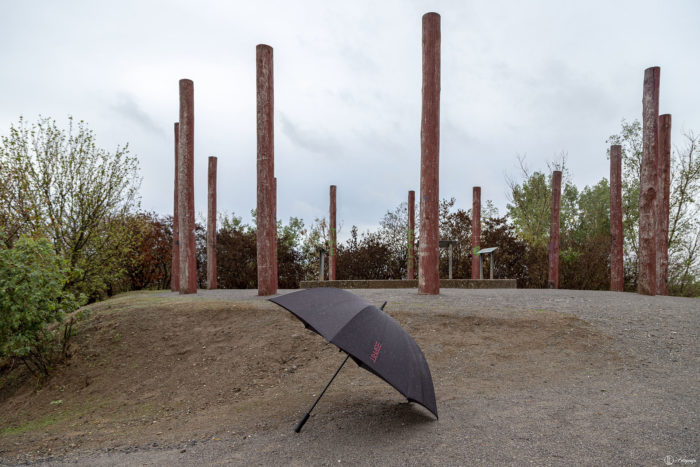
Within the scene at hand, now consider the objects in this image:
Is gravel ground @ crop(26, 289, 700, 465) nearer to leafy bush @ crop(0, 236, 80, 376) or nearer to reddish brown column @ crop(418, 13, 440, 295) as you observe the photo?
leafy bush @ crop(0, 236, 80, 376)

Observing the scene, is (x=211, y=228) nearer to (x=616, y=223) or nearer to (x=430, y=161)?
(x=430, y=161)

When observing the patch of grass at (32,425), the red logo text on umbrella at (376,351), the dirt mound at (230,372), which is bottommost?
the patch of grass at (32,425)

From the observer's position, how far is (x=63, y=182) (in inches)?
513

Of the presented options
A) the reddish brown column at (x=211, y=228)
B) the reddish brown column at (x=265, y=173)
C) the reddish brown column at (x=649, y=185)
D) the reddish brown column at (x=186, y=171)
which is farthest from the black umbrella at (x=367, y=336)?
the reddish brown column at (x=211, y=228)

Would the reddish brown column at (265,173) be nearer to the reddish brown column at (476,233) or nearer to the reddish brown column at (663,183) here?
the reddish brown column at (476,233)

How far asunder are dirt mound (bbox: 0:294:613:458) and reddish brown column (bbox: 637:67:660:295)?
19.0 ft

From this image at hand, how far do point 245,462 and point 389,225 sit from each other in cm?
1903

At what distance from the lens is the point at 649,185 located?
38.4 feet

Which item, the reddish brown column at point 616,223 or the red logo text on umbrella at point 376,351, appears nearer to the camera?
the red logo text on umbrella at point 376,351

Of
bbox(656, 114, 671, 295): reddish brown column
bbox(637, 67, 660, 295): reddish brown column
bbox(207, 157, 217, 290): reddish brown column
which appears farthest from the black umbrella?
bbox(207, 157, 217, 290): reddish brown column

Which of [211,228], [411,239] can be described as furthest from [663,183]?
[211,228]

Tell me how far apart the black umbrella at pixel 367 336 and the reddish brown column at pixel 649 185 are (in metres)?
10.1

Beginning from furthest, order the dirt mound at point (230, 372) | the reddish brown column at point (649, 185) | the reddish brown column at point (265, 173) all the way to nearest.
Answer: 1. the reddish brown column at point (649, 185)
2. the reddish brown column at point (265, 173)
3. the dirt mound at point (230, 372)

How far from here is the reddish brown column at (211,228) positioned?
1578cm
